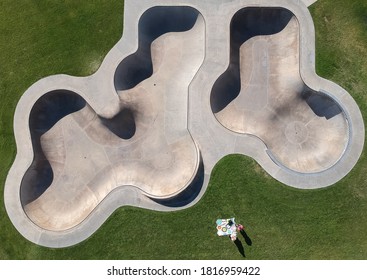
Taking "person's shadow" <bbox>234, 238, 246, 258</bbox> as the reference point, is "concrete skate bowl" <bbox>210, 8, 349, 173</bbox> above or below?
above

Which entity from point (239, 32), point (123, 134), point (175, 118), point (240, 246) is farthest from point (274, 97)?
point (123, 134)

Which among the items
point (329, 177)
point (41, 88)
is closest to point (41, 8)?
point (41, 88)

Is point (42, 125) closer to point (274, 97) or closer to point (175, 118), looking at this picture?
point (175, 118)

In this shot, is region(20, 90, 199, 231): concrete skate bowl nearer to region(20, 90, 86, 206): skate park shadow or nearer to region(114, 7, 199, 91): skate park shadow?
region(20, 90, 86, 206): skate park shadow

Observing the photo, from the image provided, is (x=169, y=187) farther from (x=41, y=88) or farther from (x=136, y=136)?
(x=41, y=88)

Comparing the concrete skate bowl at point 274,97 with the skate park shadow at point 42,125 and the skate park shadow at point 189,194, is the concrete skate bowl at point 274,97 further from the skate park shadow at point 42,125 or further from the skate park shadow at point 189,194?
the skate park shadow at point 42,125

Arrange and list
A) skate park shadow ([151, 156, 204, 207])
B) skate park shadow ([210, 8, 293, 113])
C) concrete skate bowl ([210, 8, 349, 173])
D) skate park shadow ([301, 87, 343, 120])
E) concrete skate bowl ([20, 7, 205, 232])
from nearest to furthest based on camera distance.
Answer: skate park shadow ([151, 156, 204, 207]) → skate park shadow ([301, 87, 343, 120]) → concrete skate bowl ([210, 8, 349, 173]) → skate park shadow ([210, 8, 293, 113]) → concrete skate bowl ([20, 7, 205, 232])

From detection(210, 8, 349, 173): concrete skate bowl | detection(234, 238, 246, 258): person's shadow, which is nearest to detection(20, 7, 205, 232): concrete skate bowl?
detection(210, 8, 349, 173): concrete skate bowl
